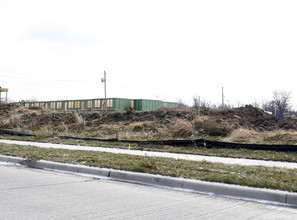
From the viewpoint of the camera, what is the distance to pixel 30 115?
30.9 m

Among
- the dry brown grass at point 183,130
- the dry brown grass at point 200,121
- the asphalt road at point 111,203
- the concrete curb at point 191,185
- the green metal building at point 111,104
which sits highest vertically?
the green metal building at point 111,104

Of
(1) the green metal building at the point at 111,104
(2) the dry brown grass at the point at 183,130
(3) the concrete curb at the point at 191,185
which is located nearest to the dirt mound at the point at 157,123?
(2) the dry brown grass at the point at 183,130

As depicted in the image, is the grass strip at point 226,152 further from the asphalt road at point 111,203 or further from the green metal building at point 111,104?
the green metal building at point 111,104

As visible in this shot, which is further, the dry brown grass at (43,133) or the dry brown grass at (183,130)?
the dry brown grass at (43,133)

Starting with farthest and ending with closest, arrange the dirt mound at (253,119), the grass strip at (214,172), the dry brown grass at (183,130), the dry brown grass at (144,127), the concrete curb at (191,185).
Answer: the dry brown grass at (144,127) < the dirt mound at (253,119) < the dry brown grass at (183,130) < the grass strip at (214,172) < the concrete curb at (191,185)

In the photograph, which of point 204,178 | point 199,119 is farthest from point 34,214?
point 199,119

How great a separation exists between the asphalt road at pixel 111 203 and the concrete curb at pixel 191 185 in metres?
0.27

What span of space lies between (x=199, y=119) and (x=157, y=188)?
45.8 feet

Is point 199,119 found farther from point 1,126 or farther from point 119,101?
point 119,101

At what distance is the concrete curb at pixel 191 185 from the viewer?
19.5 ft

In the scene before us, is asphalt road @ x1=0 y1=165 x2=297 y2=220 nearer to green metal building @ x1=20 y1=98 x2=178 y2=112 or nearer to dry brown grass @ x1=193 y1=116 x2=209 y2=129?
dry brown grass @ x1=193 y1=116 x2=209 y2=129

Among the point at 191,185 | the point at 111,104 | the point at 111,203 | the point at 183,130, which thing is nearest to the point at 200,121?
the point at 183,130

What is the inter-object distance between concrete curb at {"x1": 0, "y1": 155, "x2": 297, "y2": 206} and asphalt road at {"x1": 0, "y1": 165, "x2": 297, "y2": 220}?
0.27 metres

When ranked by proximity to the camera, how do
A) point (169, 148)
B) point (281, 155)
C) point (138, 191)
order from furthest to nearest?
point (169, 148), point (281, 155), point (138, 191)
